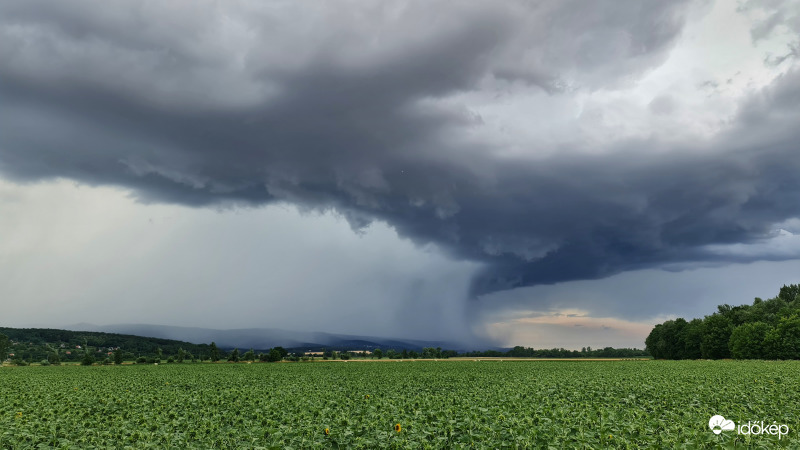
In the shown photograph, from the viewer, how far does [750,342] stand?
126m

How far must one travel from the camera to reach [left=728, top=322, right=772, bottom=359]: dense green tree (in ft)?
407

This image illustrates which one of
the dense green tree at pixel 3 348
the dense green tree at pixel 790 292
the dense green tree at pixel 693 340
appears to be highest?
the dense green tree at pixel 790 292

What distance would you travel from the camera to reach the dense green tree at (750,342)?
124m

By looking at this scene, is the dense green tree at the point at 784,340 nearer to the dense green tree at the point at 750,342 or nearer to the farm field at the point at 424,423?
the dense green tree at the point at 750,342

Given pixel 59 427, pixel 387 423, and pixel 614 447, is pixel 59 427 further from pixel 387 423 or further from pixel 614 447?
pixel 614 447

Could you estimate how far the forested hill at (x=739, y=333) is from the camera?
119 metres

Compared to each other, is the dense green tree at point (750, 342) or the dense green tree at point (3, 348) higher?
the dense green tree at point (750, 342)

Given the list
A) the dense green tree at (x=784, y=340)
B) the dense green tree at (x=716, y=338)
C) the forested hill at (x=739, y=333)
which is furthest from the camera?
the dense green tree at (x=716, y=338)

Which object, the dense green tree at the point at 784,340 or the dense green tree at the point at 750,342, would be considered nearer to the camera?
the dense green tree at the point at 784,340

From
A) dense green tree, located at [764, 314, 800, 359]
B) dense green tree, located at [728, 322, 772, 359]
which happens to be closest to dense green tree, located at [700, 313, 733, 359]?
dense green tree, located at [728, 322, 772, 359]

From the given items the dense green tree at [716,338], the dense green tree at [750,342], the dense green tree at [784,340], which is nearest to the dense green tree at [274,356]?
the dense green tree at [750,342]

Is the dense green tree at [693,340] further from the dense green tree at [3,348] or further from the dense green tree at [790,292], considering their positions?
the dense green tree at [3,348]

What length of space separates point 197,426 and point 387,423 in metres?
8.84

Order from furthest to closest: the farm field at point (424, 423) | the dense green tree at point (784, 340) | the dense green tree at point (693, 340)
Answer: the dense green tree at point (693, 340), the dense green tree at point (784, 340), the farm field at point (424, 423)
